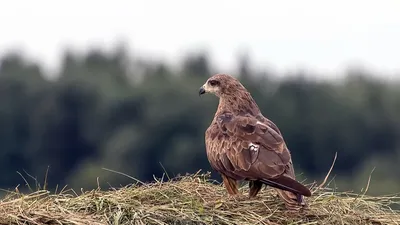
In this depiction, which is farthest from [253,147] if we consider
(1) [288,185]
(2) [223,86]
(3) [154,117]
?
(3) [154,117]

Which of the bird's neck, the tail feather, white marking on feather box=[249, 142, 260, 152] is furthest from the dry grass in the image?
the bird's neck

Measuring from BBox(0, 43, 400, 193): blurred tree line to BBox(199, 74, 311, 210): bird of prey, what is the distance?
48.6 m

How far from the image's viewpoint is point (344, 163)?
7744 centimetres

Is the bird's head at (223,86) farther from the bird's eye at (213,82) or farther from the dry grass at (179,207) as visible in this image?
the dry grass at (179,207)

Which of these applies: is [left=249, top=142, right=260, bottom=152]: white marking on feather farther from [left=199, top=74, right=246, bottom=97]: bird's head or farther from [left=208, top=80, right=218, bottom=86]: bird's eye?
[left=208, top=80, right=218, bottom=86]: bird's eye

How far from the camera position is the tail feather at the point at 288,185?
11.6 meters

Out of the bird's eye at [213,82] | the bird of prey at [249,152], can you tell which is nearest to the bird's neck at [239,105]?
the bird of prey at [249,152]

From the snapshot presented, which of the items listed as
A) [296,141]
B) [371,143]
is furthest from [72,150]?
[371,143]

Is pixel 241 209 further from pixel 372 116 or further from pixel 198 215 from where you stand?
pixel 372 116

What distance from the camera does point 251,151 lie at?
41.2 ft

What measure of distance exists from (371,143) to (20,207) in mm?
75284

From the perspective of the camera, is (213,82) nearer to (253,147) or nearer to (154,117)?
(253,147)

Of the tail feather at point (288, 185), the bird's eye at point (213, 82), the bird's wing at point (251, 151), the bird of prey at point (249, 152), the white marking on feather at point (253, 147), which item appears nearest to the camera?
the tail feather at point (288, 185)

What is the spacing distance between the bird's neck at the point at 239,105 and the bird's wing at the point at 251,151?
0.31 meters
